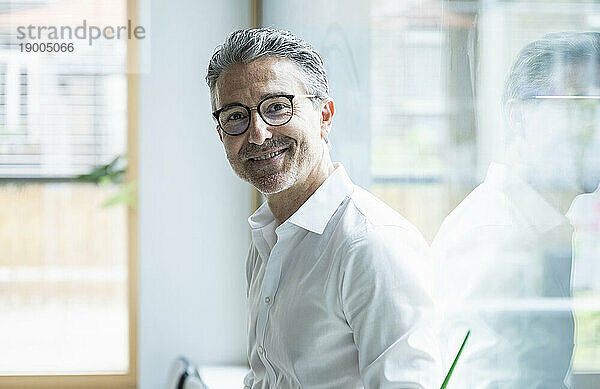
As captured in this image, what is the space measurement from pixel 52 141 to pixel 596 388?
9.72 feet

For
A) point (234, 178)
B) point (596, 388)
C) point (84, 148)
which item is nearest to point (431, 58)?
point (596, 388)

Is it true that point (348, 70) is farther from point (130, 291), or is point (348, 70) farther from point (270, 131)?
point (130, 291)

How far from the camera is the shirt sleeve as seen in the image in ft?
3.46

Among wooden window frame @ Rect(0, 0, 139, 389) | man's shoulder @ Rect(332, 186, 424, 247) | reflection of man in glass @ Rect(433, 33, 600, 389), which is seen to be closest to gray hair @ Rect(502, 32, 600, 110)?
reflection of man in glass @ Rect(433, 33, 600, 389)

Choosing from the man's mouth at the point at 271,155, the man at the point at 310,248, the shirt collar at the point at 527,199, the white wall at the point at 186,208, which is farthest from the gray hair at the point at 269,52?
the white wall at the point at 186,208

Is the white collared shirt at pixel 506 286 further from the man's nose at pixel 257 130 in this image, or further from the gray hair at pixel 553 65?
the man's nose at pixel 257 130

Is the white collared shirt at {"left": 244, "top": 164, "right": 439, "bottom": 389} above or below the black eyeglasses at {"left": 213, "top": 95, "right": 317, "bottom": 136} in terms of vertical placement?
below

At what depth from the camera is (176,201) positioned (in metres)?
3.26

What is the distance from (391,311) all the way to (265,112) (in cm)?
39

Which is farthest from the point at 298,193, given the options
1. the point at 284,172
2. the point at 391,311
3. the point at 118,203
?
the point at 118,203

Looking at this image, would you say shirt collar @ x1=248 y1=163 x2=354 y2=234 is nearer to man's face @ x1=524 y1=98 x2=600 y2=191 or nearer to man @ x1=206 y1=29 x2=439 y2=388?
man @ x1=206 y1=29 x2=439 y2=388

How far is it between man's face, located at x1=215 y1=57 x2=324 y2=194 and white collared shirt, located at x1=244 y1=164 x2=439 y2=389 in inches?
2.3

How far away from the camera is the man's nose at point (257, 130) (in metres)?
1.25

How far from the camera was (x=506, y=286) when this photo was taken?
3.07ft
